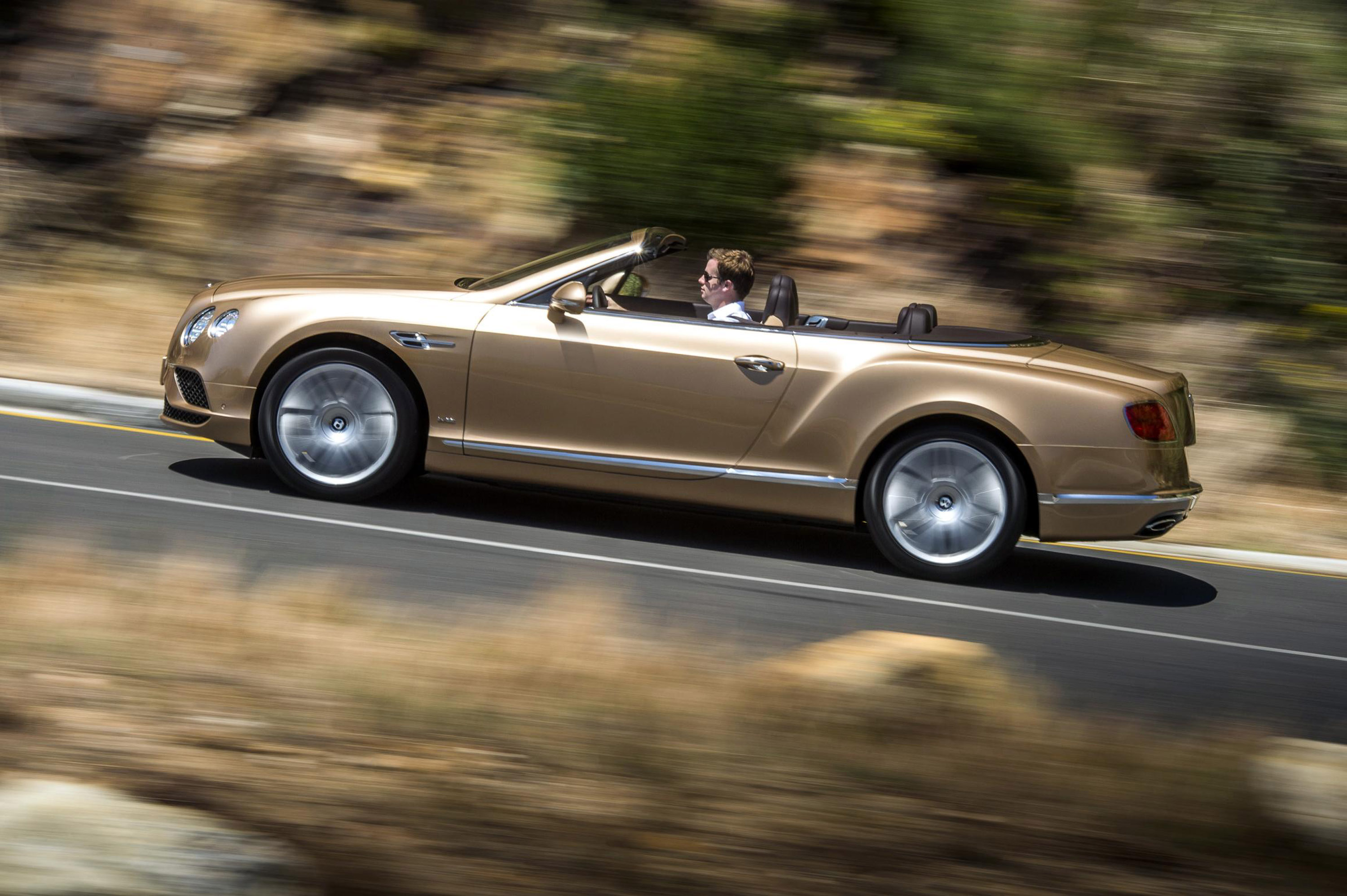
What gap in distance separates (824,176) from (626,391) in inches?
234

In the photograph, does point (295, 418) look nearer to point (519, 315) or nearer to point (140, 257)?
point (519, 315)

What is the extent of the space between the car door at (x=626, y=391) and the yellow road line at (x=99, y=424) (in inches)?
113

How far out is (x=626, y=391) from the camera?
6.84 metres

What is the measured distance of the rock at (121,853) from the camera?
2.70 metres

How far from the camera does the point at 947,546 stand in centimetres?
691

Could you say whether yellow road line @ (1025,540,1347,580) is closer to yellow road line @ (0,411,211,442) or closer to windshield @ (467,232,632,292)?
windshield @ (467,232,632,292)

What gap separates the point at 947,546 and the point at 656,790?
3.67 metres

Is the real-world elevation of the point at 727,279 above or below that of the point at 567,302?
above

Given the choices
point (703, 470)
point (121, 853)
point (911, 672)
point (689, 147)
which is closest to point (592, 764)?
point (911, 672)

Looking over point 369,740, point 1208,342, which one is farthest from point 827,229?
point 369,740

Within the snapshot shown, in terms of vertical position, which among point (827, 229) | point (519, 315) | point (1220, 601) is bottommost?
point (1220, 601)

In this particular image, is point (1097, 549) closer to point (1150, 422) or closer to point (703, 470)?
point (1150, 422)

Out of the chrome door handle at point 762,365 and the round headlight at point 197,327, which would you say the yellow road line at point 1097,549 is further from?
the chrome door handle at point 762,365

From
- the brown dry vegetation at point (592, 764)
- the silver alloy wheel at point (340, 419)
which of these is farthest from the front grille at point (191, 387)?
the brown dry vegetation at point (592, 764)
